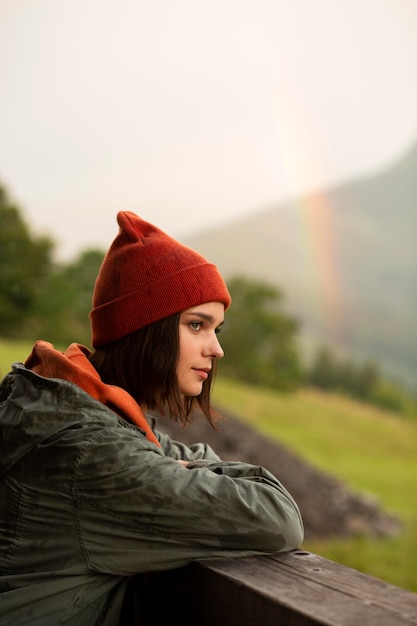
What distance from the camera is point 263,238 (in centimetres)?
5869

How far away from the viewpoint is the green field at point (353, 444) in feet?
39.4

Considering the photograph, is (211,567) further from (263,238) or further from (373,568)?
(263,238)

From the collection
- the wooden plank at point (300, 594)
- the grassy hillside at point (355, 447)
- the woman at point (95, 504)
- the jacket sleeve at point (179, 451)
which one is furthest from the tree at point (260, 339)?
the wooden plank at point (300, 594)

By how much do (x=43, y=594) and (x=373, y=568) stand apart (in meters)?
10.9

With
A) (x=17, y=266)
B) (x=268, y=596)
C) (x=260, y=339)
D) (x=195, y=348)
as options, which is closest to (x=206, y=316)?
(x=195, y=348)

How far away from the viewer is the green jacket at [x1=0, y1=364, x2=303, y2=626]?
1.24m

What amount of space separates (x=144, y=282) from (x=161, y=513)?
58 cm

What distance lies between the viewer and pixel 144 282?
1.65m

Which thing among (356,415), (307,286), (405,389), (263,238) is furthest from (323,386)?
(263,238)

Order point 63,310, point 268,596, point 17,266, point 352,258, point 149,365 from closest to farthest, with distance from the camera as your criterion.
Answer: point 268,596 → point 149,365 → point 17,266 → point 63,310 → point 352,258

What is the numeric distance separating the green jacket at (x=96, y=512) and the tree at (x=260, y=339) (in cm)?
2712

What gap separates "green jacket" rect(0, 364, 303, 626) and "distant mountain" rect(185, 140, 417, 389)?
126 ft

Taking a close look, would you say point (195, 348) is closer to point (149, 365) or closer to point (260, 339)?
point (149, 365)

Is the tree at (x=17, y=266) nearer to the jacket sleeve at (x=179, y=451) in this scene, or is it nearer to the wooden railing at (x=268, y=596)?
the jacket sleeve at (x=179, y=451)
